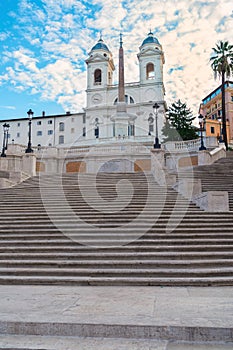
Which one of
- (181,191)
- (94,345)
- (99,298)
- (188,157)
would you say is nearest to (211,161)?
(188,157)

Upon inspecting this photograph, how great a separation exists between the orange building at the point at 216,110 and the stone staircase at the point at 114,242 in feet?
181

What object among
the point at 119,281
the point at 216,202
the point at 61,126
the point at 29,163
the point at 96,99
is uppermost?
the point at 96,99

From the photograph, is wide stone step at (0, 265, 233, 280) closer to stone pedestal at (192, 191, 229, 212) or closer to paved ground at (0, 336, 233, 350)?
paved ground at (0, 336, 233, 350)

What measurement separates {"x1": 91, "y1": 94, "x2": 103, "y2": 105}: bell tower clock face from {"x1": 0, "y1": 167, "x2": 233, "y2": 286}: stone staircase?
57.3m

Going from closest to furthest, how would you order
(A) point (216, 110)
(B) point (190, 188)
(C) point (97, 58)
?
(B) point (190, 188)
(C) point (97, 58)
(A) point (216, 110)

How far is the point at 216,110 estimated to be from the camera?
82.1m

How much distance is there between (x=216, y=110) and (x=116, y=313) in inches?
3261

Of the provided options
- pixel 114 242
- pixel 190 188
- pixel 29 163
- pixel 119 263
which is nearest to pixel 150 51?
pixel 29 163

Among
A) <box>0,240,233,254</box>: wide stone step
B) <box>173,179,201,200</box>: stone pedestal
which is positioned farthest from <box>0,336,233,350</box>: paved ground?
<box>173,179,201,200</box>: stone pedestal

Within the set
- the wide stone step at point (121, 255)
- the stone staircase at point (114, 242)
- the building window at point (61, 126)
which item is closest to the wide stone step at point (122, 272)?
the stone staircase at point (114, 242)

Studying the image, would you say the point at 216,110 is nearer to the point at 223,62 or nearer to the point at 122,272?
the point at 223,62

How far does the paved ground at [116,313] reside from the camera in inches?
165

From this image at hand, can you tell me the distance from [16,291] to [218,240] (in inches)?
204

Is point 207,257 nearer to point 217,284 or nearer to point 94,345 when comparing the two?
point 217,284
